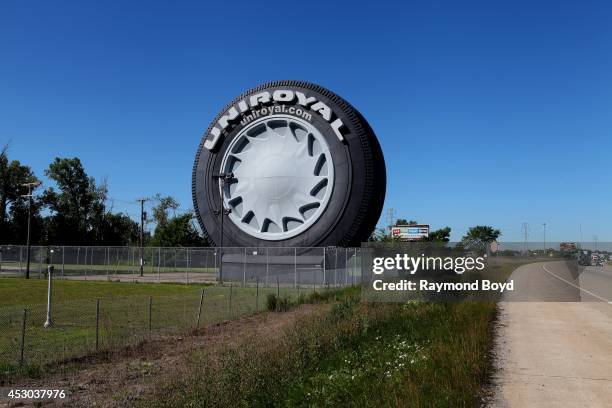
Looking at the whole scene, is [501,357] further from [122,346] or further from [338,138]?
[338,138]

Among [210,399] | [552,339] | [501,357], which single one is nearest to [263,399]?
[210,399]

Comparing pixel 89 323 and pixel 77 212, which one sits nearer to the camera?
pixel 89 323

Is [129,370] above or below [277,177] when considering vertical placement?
below

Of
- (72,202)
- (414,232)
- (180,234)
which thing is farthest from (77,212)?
(414,232)

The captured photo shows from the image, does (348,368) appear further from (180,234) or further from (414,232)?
(414,232)

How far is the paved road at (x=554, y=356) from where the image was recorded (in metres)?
8.75

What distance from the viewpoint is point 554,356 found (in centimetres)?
1205

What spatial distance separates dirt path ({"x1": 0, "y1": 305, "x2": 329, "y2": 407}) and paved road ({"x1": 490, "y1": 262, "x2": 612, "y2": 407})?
625 cm

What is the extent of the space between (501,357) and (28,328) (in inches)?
569

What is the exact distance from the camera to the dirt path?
9.67 meters

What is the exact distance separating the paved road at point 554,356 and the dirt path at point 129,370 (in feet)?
20.5

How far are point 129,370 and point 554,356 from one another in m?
9.21

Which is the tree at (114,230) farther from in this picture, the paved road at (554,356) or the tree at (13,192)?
the paved road at (554,356)

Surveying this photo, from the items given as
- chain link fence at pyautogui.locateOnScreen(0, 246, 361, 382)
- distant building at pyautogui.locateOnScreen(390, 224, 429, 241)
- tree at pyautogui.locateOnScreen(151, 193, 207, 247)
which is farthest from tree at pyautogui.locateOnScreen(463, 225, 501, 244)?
chain link fence at pyautogui.locateOnScreen(0, 246, 361, 382)
